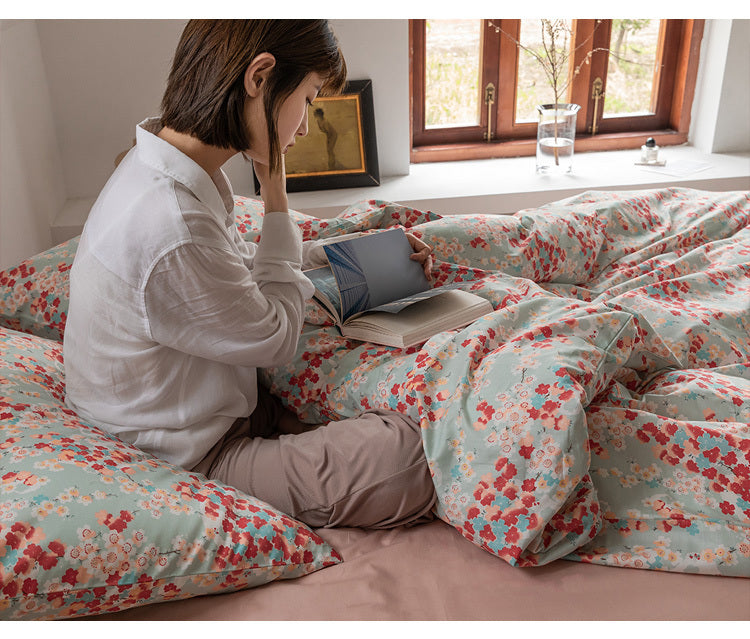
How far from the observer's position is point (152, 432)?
3.48 ft

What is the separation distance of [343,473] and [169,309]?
313 mm

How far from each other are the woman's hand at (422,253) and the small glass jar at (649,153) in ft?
5.31

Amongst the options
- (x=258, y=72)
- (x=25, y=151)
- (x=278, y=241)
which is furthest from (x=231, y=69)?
(x=25, y=151)

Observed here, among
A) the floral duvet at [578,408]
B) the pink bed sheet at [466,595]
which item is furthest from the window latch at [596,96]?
the pink bed sheet at [466,595]

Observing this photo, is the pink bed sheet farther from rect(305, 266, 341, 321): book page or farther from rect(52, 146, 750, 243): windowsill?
rect(52, 146, 750, 243): windowsill

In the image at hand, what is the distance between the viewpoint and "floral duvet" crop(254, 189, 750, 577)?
0.94m

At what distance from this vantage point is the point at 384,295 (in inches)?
52.5

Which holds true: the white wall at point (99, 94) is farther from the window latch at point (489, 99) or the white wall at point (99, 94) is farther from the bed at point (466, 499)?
the bed at point (466, 499)

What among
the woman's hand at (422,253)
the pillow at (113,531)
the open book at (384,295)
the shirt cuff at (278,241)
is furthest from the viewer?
the woman's hand at (422,253)

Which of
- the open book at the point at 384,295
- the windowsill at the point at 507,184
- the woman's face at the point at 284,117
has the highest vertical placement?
the woman's face at the point at 284,117

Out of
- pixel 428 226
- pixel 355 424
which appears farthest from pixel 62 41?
pixel 355 424

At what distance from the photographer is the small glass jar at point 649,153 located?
2.73 meters

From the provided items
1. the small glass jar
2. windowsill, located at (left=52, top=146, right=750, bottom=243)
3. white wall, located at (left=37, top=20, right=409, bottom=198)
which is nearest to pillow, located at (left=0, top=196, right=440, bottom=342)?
windowsill, located at (left=52, top=146, right=750, bottom=243)

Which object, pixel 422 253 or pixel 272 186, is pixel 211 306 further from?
pixel 422 253
